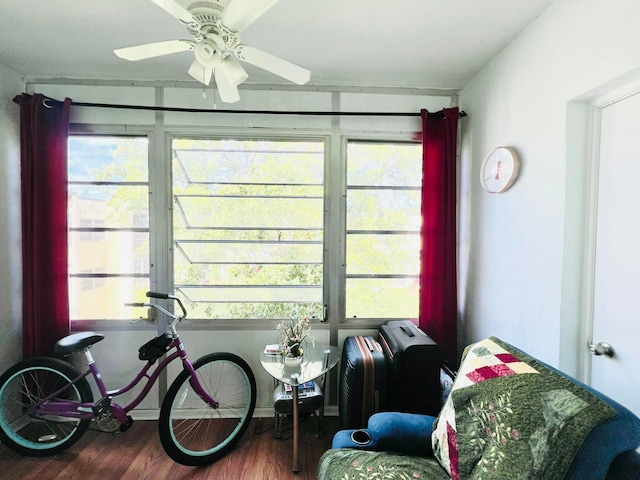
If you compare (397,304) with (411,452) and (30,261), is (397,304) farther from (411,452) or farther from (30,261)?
(30,261)

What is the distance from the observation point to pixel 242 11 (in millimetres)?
944

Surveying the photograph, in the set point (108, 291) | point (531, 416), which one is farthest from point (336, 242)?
point (108, 291)

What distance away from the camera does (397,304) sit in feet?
7.20

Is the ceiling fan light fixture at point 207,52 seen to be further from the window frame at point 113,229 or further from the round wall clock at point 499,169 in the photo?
the round wall clock at point 499,169

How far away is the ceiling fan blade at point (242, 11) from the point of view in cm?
91

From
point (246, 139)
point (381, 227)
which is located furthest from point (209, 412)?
point (246, 139)

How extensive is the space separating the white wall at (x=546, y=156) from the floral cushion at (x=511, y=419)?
0.45 meters

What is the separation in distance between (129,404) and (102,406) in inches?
5.6

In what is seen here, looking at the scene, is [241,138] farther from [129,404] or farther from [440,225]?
[129,404]

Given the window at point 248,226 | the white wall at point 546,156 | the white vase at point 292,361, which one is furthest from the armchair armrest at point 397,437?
the window at point 248,226

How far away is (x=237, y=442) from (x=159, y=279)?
1.29 m

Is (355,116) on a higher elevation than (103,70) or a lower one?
lower

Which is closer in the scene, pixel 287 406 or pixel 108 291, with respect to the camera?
pixel 287 406

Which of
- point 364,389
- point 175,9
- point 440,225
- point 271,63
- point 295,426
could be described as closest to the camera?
point 175,9
